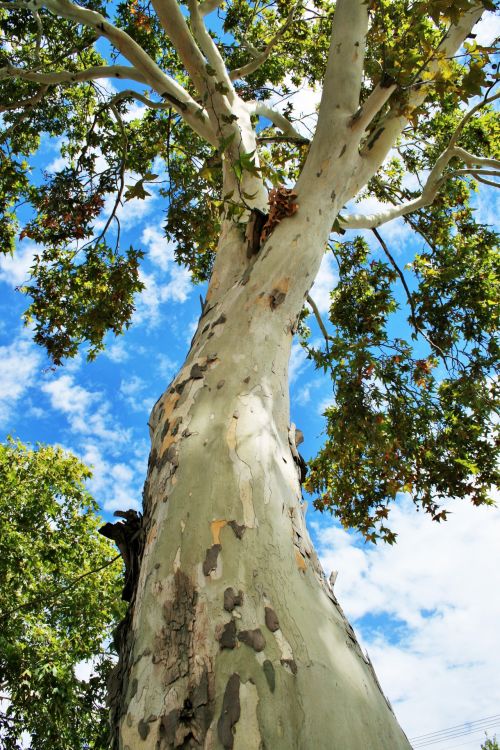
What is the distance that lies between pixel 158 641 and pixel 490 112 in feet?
29.5

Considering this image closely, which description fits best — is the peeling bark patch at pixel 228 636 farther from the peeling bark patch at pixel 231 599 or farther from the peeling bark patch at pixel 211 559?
the peeling bark patch at pixel 211 559

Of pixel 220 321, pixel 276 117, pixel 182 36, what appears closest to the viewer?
pixel 220 321

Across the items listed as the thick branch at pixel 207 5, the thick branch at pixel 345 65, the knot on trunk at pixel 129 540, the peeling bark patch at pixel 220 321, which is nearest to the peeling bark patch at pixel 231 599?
the knot on trunk at pixel 129 540

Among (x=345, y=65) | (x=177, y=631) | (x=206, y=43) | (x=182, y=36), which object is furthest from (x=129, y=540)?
(x=206, y=43)

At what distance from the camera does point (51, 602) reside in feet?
32.6

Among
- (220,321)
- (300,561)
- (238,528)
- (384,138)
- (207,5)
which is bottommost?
(300,561)

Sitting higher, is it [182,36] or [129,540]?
[182,36]

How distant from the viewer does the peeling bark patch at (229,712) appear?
1.35m

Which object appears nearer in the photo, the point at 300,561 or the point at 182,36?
the point at 300,561

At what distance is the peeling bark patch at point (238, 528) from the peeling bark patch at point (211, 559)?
73 mm

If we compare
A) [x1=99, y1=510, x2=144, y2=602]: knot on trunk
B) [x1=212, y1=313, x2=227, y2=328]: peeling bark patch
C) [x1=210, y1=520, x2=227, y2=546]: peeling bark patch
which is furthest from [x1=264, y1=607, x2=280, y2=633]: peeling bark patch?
[x1=212, y1=313, x2=227, y2=328]: peeling bark patch

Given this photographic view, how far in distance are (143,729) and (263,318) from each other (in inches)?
73.8

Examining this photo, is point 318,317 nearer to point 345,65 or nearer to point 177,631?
point 345,65

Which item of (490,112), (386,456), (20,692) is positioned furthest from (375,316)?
(20,692)
